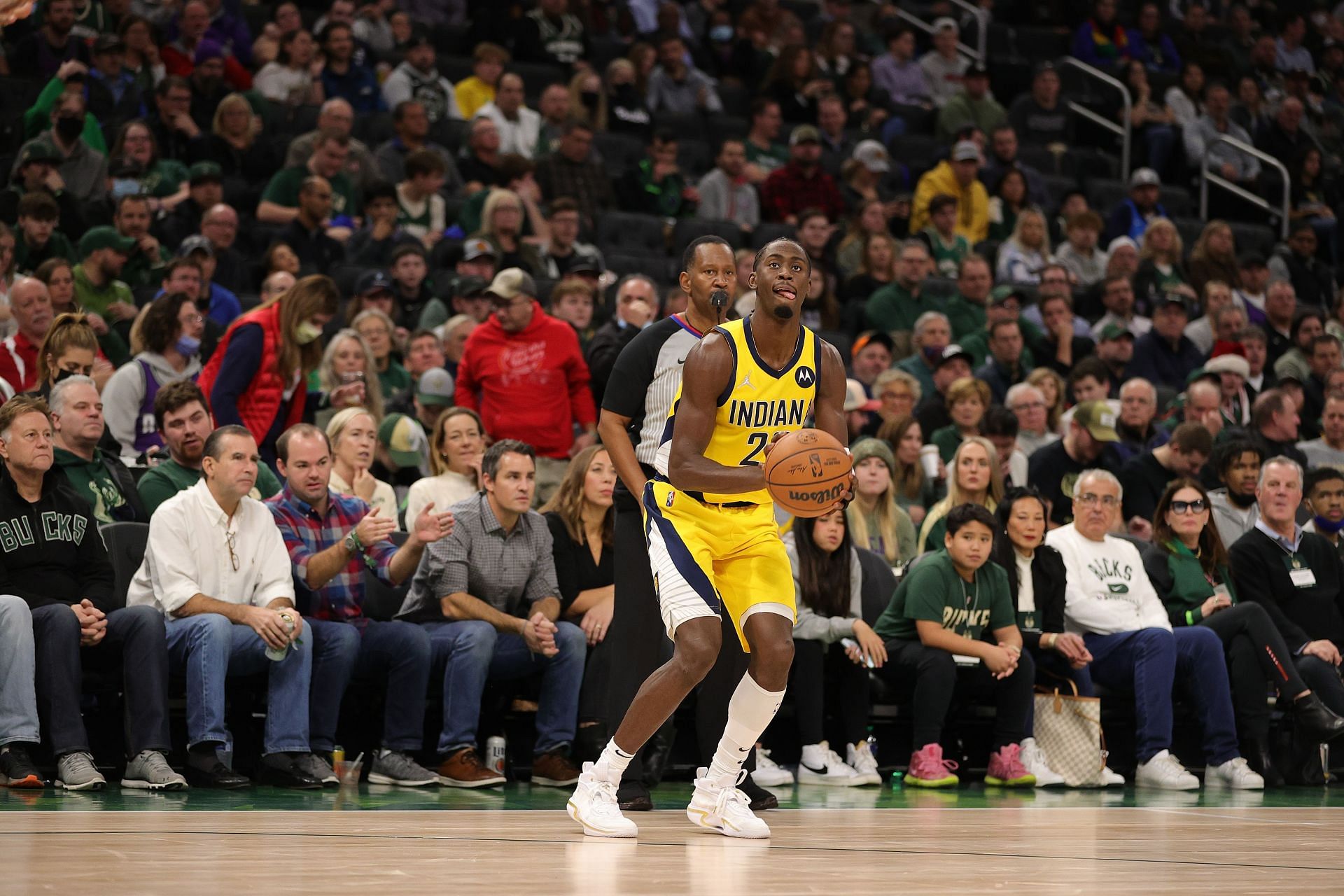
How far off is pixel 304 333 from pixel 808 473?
13.1ft

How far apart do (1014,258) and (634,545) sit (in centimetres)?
887

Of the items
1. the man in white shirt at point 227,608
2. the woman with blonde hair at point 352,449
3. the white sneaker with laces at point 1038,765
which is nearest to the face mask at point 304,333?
the woman with blonde hair at point 352,449

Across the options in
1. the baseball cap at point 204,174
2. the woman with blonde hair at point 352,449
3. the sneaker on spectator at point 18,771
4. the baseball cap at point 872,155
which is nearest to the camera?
the sneaker on spectator at point 18,771

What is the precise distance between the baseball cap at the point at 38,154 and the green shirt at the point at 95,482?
421 centimetres

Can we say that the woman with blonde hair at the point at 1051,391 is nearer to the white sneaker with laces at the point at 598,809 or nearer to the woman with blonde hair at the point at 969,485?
the woman with blonde hair at the point at 969,485

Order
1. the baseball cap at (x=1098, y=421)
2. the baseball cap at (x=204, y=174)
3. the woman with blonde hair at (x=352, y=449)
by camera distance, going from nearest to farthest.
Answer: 1. the woman with blonde hair at (x=352, y=449)
2. the baseball cap at (x=1098, y=421)
3. the baseball cap at (x=204, y=174)

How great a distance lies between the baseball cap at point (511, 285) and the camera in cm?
906

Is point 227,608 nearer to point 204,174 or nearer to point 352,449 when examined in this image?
point 352,449

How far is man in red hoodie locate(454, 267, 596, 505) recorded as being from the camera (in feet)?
30.0

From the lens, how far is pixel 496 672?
7500 millimetres

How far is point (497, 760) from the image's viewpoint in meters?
7.42

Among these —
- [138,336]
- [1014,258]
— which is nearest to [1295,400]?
[1014,258]

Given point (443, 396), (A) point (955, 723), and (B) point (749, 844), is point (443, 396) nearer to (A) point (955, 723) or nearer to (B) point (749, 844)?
(A) point (955, 723)

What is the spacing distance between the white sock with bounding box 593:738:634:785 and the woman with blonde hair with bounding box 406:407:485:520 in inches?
114
